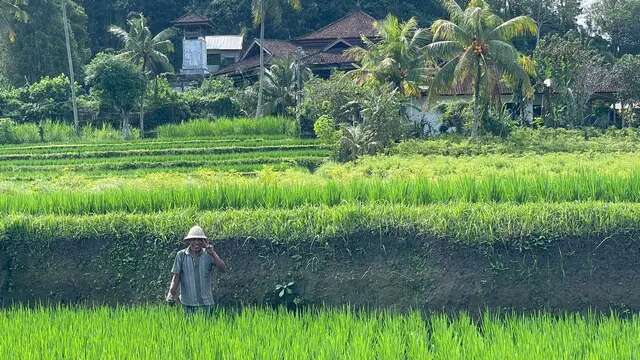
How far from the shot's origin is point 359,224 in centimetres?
829

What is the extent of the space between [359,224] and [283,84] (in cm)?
2804

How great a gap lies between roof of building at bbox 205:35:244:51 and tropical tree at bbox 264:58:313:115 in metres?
11.1

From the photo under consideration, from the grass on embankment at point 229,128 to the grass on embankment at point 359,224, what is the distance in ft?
71.6

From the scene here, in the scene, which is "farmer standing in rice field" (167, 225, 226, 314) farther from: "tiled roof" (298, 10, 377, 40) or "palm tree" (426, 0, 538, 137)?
"tiled roof" (298, 10, 377, 40)

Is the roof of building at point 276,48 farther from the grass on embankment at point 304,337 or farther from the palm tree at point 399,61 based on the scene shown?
the grass on embankment at point 304,337

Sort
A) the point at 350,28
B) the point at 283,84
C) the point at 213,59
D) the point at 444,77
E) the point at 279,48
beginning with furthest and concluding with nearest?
1. the point at 213,59
2. the point at 350,28
3. the point at 279,48
4. the point at 283,84
5. the point at 444,77

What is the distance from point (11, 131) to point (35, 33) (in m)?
9.79

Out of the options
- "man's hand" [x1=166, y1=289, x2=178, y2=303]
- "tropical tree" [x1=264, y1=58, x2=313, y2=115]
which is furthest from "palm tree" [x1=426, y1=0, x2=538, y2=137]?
"man's hand" [x1=166, y1=289, x2=178, y2=303]

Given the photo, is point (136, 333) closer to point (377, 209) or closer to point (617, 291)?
point (377, 209)

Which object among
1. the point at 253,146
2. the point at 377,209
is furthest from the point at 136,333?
the point at 253,146

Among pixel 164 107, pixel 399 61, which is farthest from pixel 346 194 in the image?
pixel 164 107

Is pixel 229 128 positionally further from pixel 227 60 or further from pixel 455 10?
pixel 227 60

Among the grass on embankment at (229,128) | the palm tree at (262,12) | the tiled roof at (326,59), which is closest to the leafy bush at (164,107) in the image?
the grass on embankment at (229,128)

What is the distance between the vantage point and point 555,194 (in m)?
8.75
